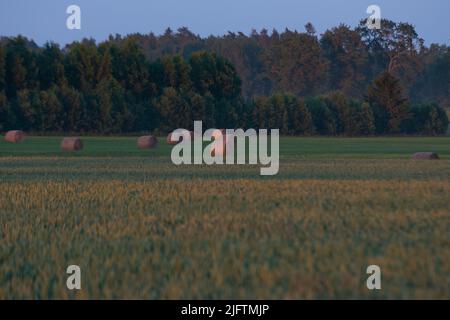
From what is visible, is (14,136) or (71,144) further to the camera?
(14,136)

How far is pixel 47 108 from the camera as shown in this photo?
5950 centimetres

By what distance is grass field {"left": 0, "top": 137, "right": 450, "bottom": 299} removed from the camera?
266 inches

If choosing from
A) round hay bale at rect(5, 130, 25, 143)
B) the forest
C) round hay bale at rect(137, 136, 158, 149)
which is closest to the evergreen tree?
the forest

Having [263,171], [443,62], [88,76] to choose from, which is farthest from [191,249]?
[443,62]

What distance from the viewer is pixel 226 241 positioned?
8953 millimetres

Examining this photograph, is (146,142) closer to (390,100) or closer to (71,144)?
(71,144)

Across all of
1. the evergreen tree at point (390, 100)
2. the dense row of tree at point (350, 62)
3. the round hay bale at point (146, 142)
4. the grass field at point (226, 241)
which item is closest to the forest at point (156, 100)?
the evergreen tree at point (390, 100)

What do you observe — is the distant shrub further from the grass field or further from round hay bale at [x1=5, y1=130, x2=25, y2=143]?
the grass field

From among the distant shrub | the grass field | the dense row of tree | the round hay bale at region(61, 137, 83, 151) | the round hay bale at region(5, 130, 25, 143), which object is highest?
the dense row of tree

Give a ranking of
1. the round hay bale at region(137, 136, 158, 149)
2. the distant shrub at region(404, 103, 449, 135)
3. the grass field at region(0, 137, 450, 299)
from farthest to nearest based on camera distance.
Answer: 1. the distant shrub at region(404, 103, 449, 135)
2. the round hay bale at region(137, 136, 158, 149)
3. the grass field at region(0, 137, 450, 299)

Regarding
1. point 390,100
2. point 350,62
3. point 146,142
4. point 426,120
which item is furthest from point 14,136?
point 350,62

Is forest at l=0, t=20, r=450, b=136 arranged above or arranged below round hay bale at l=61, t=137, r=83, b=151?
above

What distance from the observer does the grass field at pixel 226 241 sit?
6.75 meters

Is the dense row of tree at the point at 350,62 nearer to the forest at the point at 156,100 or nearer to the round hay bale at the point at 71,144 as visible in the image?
the forest at the point at 156,100
